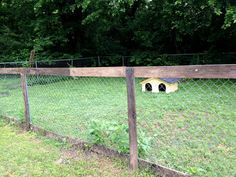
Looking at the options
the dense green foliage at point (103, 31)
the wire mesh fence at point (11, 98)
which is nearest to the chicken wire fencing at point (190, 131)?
the wire mesh fence at point (11, 98)

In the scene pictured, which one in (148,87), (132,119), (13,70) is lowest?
(148,87)

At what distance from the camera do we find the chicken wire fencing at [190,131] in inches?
115

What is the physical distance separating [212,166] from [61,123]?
2690 mm

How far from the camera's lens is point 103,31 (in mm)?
14961

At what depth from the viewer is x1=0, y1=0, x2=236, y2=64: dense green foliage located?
11.4 m

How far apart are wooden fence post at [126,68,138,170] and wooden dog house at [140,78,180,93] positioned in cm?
457

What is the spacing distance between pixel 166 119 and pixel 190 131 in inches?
31.2

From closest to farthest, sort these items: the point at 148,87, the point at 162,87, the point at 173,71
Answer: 1. the point at 173,71
2. the point at 162,87
3. the point at 148,87

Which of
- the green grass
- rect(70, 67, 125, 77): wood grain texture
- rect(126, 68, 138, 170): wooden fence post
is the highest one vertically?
rect(70, 67, 125, 77): wood grain texture

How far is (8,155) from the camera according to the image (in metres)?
3.48

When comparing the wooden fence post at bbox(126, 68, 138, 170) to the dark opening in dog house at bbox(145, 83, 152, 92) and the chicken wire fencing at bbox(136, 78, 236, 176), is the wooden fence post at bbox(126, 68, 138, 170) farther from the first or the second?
the dark opening in dog house at bbox(145, 83, 152, 92)

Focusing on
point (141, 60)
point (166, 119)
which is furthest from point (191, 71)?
point (141, 60)

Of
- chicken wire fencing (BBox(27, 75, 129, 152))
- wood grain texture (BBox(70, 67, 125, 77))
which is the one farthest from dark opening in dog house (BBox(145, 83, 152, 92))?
wood grain texture (BBox(70, 67, 125, 77))

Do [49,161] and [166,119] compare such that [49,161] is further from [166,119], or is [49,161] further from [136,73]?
[166,119]
